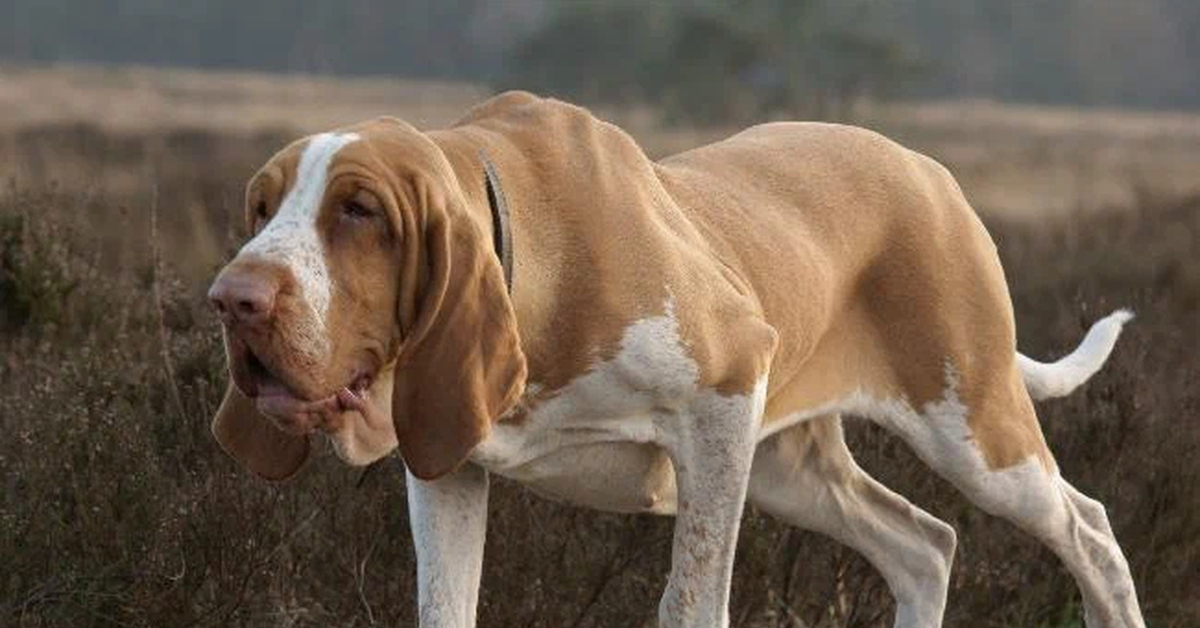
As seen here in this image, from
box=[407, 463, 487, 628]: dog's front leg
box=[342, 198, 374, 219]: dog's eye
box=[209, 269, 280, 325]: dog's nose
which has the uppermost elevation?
box=[342, 198, 374, 219]: dog's eye

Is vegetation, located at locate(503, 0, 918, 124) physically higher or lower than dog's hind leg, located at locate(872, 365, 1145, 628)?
lower

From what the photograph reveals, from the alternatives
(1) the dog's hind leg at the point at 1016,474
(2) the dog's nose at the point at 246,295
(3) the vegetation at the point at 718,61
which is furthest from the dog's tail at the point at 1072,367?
(3) the vegetation at the point at 718,61

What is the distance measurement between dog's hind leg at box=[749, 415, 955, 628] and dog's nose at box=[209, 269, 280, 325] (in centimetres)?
225

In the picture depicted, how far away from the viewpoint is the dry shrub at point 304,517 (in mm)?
5965

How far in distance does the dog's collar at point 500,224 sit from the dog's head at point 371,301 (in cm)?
4

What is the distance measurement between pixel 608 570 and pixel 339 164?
2276 millimetres

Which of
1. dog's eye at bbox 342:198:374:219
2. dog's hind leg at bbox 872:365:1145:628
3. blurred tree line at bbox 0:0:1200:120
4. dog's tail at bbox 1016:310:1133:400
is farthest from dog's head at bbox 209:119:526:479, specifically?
blurred tree line at bbox 0:0:1200:120

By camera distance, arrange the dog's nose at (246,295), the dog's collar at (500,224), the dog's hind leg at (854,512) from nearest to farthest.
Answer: the dog's nose at (246,295) → the dog's collar at (500,224) → the dog's hind leg at (854,512)

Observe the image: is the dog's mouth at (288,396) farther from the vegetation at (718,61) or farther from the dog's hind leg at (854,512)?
the vegetation at (718,61)

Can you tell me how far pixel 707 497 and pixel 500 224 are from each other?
823 mm

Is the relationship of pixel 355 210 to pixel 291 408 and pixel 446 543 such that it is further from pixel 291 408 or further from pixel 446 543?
pixel 446 543

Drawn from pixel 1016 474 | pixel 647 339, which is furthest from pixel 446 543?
pixel 1016 474

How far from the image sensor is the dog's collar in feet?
15.7

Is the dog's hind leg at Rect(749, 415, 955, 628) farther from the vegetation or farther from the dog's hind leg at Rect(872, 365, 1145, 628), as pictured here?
the vegetation
